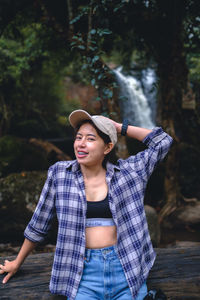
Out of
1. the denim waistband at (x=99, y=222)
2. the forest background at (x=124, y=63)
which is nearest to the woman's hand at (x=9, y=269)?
the denim waistband at (x=99, y=222)

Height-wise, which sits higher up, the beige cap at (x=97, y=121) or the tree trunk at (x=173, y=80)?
the tree trunk at (x=173, y=80)

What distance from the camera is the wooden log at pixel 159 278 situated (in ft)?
6.64

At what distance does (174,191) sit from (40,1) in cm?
438

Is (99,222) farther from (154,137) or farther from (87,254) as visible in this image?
(154,137)

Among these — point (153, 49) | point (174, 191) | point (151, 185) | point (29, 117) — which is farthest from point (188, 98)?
point (29, 117)

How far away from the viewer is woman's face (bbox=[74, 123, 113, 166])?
183 cm

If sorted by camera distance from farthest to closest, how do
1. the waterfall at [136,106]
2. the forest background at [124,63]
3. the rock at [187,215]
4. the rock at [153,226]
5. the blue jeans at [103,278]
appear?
the waterfall at [136,106] < the rock at [187,215] < the rock at [153,226] < the forest background at [124,63] < the blue jeans at [103,278]

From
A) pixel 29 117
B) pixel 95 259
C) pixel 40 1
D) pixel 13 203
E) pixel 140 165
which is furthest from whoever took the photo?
pixel 29 117

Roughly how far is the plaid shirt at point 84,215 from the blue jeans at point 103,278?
0.14 ft

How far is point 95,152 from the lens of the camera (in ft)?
6.06

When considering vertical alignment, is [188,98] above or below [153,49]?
below

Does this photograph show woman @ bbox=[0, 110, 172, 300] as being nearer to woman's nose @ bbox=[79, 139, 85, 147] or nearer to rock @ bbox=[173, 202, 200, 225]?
woman's nose @ bbox=[79, 139, 85, 147]

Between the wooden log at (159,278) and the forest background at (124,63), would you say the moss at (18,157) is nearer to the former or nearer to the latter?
the forest background at (124,63)

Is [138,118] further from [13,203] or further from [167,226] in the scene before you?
[13,203]
